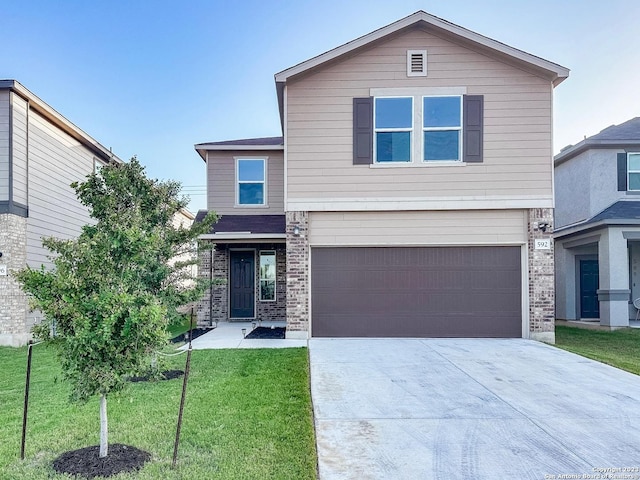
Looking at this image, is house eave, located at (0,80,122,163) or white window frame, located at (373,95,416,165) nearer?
house eave, located at (0,80,122,163)

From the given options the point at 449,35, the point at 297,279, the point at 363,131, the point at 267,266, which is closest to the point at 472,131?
the point at 449,35

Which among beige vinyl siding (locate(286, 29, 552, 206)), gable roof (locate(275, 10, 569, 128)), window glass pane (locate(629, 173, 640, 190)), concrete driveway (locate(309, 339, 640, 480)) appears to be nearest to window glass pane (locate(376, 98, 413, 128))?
beige vinyl siding (locate(286, 29, 552, 206))

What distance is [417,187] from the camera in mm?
9930

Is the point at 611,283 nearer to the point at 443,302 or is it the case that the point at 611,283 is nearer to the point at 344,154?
the point at 443,302

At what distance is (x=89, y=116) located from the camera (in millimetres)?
20531

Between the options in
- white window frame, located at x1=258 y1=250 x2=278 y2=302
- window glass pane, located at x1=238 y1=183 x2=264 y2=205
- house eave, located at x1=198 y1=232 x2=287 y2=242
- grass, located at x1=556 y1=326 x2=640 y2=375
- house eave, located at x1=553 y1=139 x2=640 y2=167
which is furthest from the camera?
window glass pane, located at x1=238 y1=183 x2=264 y2=205

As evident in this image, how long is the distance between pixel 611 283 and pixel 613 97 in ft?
23.8

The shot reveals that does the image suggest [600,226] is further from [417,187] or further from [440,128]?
[417,187]

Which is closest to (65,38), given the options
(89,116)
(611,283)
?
(89,116)

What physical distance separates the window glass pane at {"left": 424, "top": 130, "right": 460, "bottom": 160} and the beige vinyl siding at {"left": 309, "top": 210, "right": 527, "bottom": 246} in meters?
1.27

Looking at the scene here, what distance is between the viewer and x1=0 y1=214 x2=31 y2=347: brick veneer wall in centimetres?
981

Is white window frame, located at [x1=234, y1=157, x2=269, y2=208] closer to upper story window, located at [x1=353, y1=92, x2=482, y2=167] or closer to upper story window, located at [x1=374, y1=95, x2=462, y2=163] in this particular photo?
upper story window, located at [x1=353, y1=92, x2=482, y2=167]

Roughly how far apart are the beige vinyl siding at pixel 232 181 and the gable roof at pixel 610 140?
929 centimetres

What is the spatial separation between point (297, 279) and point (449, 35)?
6.43m
